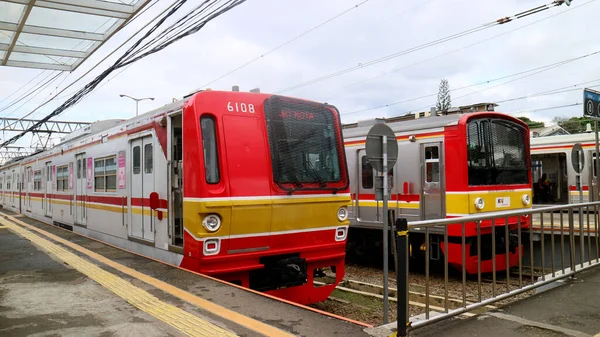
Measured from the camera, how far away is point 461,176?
29.7ft

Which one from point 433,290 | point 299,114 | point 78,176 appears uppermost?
point 299,114

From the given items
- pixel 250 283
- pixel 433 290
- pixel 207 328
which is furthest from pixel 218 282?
pixel 433 290

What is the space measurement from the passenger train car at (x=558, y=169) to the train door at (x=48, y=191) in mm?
16599

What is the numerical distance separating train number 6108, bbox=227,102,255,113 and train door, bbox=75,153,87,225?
6.55 m

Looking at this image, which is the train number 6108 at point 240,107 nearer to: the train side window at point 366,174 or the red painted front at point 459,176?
the red painted front at point 459,176

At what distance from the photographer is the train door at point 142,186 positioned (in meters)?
7.56

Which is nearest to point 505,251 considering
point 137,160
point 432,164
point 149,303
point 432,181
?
point 432,181

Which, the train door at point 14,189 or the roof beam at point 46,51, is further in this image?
the train door at point 14,189

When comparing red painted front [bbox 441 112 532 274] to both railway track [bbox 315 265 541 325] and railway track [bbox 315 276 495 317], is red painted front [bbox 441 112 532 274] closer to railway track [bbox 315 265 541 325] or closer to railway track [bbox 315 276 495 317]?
railway track [bbox 315 265 541 325]

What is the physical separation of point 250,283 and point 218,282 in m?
0.63

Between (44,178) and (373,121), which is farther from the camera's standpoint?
(44,178)

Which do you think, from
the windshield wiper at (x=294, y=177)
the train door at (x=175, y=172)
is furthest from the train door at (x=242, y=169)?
the train door at (x=175, y=172)

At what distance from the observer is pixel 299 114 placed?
6.90 metres

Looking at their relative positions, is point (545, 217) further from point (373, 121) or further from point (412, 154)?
point (373, 121)
